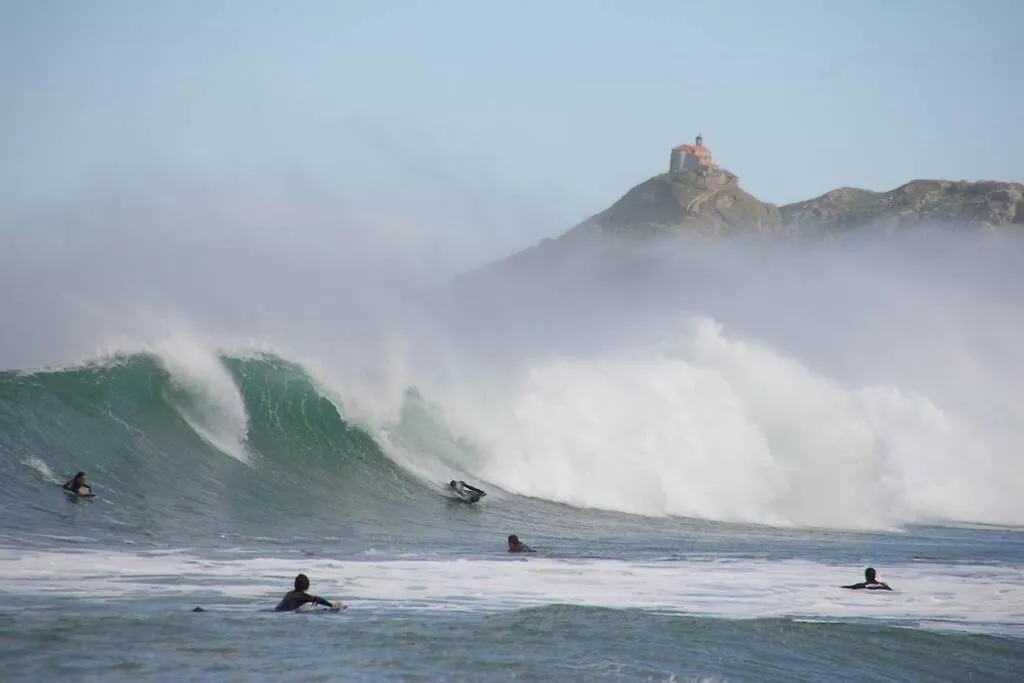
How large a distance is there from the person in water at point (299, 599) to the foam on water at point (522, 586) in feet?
1.05

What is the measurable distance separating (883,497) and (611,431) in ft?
20.0

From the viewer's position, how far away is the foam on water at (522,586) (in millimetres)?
14203

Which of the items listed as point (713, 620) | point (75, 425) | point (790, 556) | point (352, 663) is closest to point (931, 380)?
point (790, 556)

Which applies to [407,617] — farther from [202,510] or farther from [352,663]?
[202,510]

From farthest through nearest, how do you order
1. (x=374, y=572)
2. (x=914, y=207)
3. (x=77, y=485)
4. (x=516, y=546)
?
1. (x=914, y=207)
2. (x=77, y=485)
3. (x=516, y=546)
4. (x=374, y=572)

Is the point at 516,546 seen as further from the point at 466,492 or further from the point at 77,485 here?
the point at 77,485

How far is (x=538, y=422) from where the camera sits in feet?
99.1

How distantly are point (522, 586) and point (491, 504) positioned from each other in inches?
367

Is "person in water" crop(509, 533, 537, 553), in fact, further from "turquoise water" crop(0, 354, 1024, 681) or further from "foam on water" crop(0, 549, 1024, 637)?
"foam on water" crop(0, 549, 1024, 637)

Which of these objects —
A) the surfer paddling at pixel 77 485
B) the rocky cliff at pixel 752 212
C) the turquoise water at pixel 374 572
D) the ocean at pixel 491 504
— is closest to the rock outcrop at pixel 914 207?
the rocky cliff at pixel 752 212

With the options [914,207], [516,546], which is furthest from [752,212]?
[516,546]

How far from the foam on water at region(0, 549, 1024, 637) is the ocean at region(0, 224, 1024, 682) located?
0.23 ft

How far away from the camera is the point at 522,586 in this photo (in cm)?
1582

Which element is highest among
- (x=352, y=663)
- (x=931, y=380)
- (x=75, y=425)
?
(x=931, y=380)
